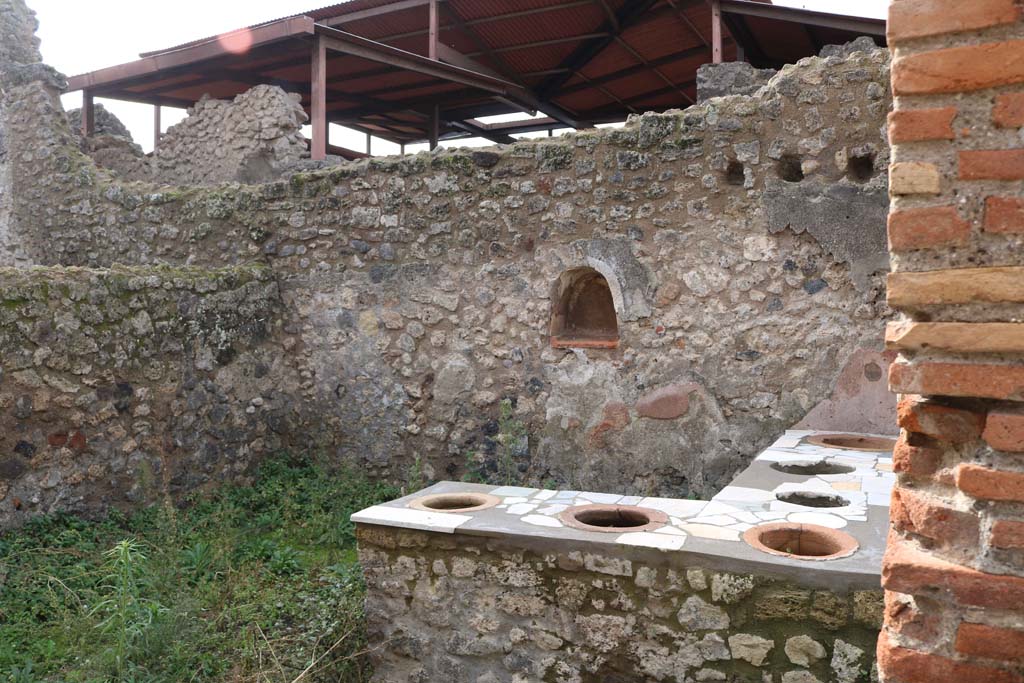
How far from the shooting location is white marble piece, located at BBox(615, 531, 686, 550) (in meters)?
3.05

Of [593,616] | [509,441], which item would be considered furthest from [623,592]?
[509,441]

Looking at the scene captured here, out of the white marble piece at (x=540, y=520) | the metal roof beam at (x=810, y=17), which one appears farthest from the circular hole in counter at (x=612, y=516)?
the metal roof beam at (x=810, y=17)

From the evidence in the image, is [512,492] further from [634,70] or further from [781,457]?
[634,70]

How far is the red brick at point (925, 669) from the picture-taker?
1.57 metres

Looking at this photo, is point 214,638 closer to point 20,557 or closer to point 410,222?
point 20,557

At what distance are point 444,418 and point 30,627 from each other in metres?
3.00

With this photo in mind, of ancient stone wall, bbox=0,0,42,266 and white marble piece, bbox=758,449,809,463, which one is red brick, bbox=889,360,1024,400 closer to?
white marble piece, bbox=758,449,809,463

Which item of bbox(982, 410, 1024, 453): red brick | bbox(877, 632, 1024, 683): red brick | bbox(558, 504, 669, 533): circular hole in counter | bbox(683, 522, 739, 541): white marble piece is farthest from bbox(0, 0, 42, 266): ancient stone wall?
bbox(982, 410, 1024, 453): red brick

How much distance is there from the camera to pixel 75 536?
4.84m

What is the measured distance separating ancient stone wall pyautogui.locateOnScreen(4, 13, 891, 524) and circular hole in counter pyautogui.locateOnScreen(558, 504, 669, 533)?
1.72 m

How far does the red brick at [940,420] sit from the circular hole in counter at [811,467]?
2620mm

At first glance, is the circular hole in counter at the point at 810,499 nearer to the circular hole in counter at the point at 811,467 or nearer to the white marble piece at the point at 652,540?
the circular hole in counter at the point at 811,467

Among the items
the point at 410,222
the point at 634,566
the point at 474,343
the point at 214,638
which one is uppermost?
the point at 410,222

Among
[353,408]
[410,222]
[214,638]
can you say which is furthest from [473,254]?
[214,638]
